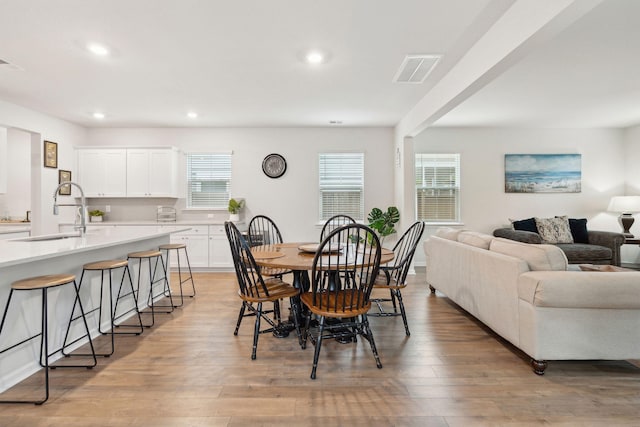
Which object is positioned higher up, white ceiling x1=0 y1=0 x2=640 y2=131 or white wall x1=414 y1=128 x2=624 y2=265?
white ceiling x1=0 y1=0 x2=640 y2=131

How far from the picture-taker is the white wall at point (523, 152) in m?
6.00

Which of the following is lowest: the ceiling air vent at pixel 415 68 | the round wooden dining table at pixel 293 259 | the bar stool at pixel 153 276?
the bar stool at pixel 153 276

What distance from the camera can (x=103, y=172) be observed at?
5.65m

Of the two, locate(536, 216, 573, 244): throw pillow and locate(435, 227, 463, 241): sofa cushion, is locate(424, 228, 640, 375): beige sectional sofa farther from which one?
locate(536, 216, 573, 244): throw pillow

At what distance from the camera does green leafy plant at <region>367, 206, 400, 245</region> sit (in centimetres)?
559

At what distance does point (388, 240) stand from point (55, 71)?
5237 millimetres

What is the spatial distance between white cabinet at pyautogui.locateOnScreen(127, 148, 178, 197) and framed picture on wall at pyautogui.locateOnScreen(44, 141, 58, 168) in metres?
1.02

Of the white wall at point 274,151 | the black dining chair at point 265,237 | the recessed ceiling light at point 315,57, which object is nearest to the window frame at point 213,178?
the white wall at point 274,151

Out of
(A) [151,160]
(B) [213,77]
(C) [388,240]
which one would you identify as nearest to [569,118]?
(C) [388,240]

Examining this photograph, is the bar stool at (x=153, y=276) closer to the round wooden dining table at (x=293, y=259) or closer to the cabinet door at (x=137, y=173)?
the round wooden dining table at (x=293, y=259)

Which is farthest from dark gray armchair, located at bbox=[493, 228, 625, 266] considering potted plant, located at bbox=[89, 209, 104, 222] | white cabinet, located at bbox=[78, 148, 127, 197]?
potted plant, located at bbox=[89, 209, 104, 222]

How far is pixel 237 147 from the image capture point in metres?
6.02

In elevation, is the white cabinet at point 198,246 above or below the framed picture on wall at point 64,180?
below

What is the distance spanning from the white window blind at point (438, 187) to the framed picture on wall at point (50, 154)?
242 inches
